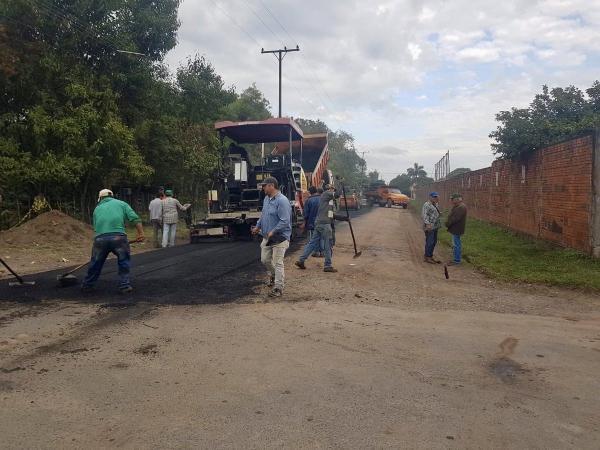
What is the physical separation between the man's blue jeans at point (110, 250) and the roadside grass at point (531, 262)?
645cm

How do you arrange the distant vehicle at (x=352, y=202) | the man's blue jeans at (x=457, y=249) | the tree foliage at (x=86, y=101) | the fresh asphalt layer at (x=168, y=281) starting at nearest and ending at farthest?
1. the fresh asphalt layer at (x=168, y=281)
2. the man's blue jeans at (x=457, y=249)
3. the tree foliage at (x=86, y=101)
4. the distant vehicle at (x=352, y=202)

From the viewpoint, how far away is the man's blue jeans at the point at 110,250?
761 centimetres

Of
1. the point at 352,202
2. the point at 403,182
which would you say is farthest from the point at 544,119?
the point at 403,182

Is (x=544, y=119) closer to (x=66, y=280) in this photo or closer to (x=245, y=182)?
(x=245, y=182)

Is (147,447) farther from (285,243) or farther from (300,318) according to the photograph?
(285,243)

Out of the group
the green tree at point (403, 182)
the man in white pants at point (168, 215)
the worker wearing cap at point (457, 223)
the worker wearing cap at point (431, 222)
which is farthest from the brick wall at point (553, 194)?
the green tree at point (403, 182)

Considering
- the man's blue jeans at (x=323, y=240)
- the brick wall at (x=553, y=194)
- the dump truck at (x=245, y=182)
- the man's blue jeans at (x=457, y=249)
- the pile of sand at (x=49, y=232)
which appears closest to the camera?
the man's blue jeans at (x=323, y=240)

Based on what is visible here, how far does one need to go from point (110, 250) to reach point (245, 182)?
830 cm

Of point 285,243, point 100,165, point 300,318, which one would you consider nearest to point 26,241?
point 100,165

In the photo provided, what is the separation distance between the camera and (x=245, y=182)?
15750 millimetres

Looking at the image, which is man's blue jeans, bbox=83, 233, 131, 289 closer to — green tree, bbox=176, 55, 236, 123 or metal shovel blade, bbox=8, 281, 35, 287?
metal shovel blade, bbox=8, 281, 35, 287

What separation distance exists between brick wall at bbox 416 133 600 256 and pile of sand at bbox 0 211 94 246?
12.4m

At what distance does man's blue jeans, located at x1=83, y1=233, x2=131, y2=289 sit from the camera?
761cm

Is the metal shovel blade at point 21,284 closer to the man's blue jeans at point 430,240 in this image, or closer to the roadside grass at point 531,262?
the man's blue jeans at point 430,240
